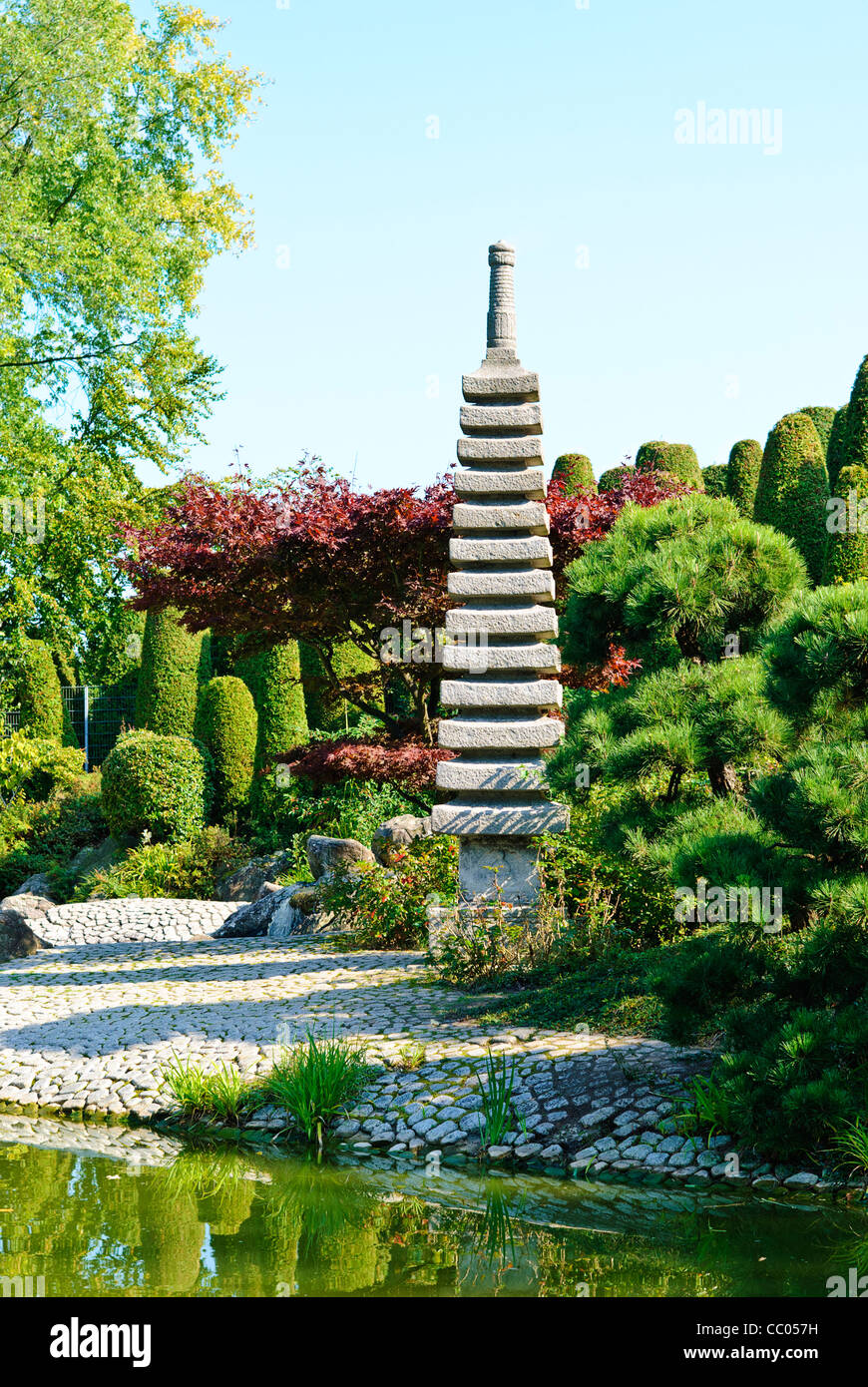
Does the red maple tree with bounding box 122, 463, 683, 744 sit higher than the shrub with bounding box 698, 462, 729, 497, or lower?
lower

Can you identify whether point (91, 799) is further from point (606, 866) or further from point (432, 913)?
point (606, 866)

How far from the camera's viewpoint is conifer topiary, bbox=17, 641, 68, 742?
777 inches

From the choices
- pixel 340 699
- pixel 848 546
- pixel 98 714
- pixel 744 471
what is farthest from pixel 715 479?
pixel 98 714

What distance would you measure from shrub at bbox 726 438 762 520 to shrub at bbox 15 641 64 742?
37.8ft

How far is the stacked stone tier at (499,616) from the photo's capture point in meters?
9.62

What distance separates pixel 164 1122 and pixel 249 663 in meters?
12.2

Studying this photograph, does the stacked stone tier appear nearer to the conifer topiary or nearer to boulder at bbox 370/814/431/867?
boulder at bbox 370/814/431/867

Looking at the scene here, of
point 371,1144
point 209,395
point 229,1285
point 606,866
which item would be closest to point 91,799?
point 209,395

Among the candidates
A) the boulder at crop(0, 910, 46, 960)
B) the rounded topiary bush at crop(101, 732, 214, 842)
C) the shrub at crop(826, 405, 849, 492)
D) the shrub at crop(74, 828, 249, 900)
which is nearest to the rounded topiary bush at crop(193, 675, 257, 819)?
the rounded topiary bush at crop(101, 732, 214, 842)

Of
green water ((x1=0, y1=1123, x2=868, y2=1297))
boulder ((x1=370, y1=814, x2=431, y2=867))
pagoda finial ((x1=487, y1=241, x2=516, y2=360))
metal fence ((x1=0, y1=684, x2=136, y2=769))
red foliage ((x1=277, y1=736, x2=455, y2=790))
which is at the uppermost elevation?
pagoda finial ((x1=487, y1=241, x2=516, y2=360))

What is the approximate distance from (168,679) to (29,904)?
Answer: 530 centimetres

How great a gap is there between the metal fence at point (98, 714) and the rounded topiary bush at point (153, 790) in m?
5.59

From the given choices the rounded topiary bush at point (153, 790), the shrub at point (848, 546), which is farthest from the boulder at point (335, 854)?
the shrub at point (848, 546)

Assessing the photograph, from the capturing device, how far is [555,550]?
463 inches
